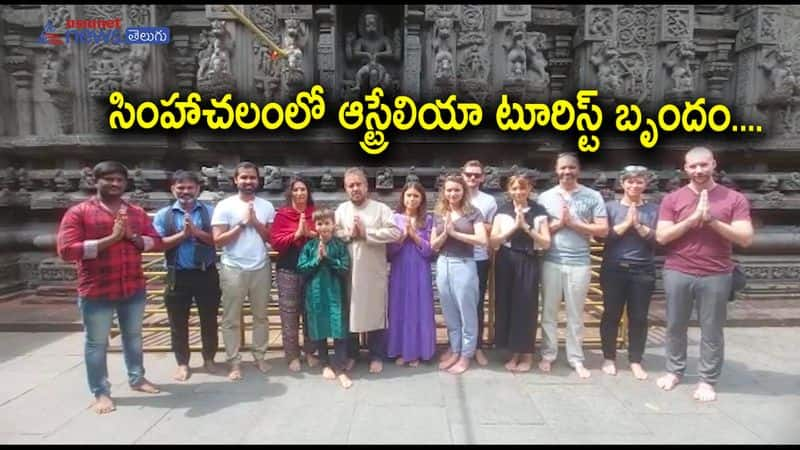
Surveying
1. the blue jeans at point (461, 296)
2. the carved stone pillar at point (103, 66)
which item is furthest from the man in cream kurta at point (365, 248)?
the carved stone pillar at point (103, 66)

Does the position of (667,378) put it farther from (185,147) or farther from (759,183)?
(185,147)

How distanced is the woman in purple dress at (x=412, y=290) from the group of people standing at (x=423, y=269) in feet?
0.04

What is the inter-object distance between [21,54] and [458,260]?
7.91m

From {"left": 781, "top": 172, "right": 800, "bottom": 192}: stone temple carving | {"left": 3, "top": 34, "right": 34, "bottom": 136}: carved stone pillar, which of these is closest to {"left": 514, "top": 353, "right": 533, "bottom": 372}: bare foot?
{"left": 781, "top": 172, "right": 800, "bottom": 192}: stone temple carving

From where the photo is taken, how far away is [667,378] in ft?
11.7

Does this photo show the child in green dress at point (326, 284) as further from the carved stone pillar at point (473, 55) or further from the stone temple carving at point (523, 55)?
the stone temple carving at point (523, 55)

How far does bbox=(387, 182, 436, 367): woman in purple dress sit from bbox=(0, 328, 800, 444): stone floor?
8.0 inches

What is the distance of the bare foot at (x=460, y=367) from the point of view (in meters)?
3.79

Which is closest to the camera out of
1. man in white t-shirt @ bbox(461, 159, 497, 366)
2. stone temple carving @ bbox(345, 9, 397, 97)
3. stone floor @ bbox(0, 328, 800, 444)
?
stone floor @ bbox(0, 328, 800, 444)

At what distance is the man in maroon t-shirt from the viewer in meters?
3.31

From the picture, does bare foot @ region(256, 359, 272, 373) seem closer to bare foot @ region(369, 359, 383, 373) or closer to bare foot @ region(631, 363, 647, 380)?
bare foot @ region(369, 359, 383, 373)

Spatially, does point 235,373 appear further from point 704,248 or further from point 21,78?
point 21,78

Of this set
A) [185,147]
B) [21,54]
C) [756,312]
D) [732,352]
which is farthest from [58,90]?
[756,312]

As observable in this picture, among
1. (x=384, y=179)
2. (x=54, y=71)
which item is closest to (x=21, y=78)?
(x=54, y=71)
